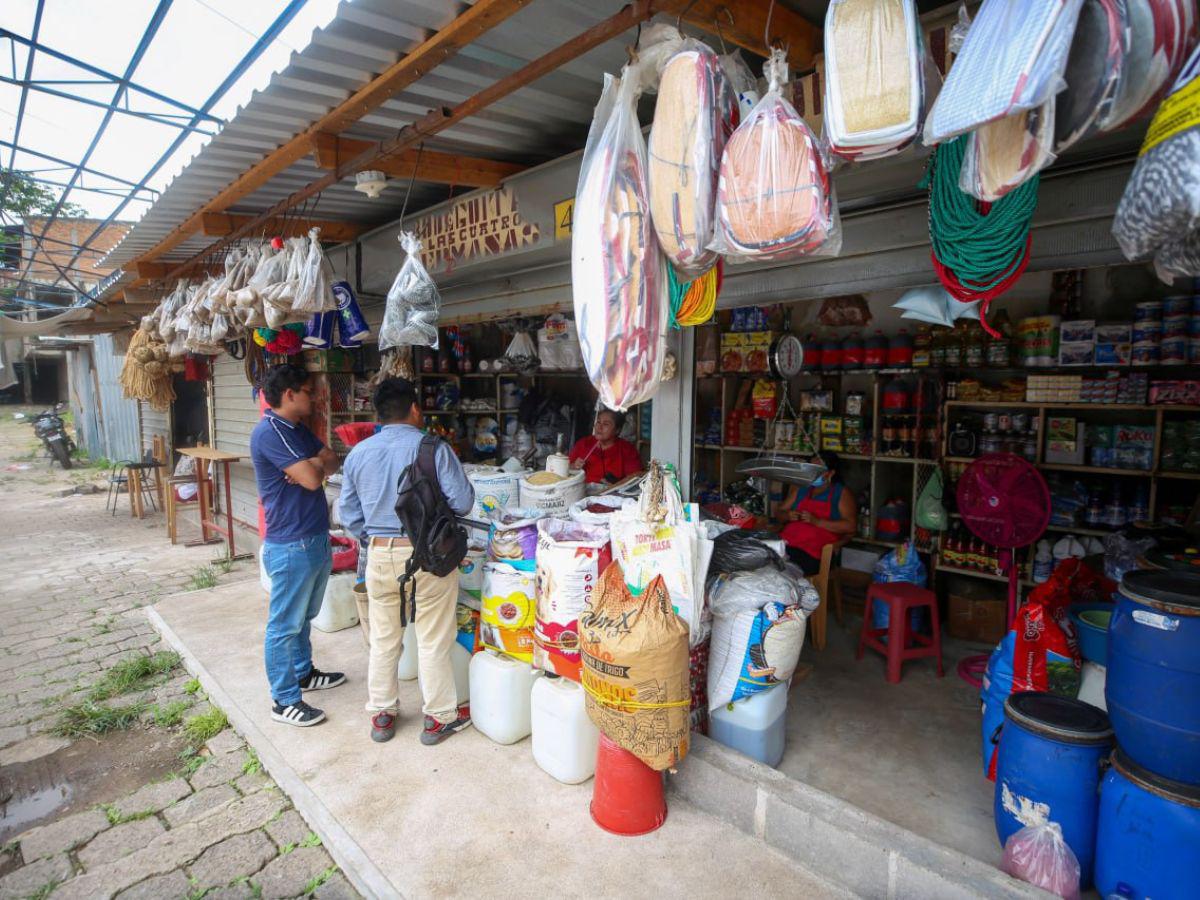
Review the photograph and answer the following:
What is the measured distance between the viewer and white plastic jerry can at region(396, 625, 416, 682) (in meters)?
3.76

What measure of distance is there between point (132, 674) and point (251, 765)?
166 cm

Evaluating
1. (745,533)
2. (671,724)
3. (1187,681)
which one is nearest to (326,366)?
(745,533)

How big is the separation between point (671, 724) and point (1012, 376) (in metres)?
3.94

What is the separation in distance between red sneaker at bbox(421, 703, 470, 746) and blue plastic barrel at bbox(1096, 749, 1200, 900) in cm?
258

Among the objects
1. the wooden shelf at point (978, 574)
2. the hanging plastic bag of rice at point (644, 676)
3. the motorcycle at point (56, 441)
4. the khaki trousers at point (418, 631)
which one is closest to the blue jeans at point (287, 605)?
the khaki trousers at point (418, 631)

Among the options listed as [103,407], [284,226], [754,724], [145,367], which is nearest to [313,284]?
[284,226]

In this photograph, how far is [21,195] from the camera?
10352mm

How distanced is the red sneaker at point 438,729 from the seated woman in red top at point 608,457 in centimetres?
216

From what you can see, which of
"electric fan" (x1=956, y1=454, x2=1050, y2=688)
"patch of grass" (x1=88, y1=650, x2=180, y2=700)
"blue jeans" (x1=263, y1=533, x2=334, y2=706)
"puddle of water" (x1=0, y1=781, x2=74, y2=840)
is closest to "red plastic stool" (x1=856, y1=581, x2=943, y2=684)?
"electric fan" (x1=956, y1=454, x2=1050, y2=688)

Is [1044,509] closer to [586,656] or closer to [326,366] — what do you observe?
[586,656]

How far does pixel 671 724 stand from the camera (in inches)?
92.1

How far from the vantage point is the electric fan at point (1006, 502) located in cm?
372

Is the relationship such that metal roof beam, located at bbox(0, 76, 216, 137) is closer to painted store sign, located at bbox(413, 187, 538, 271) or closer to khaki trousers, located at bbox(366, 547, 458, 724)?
painted store sign, located at bbox(413, 187, 538, 271)

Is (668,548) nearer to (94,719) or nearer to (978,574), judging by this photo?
(978,574)
